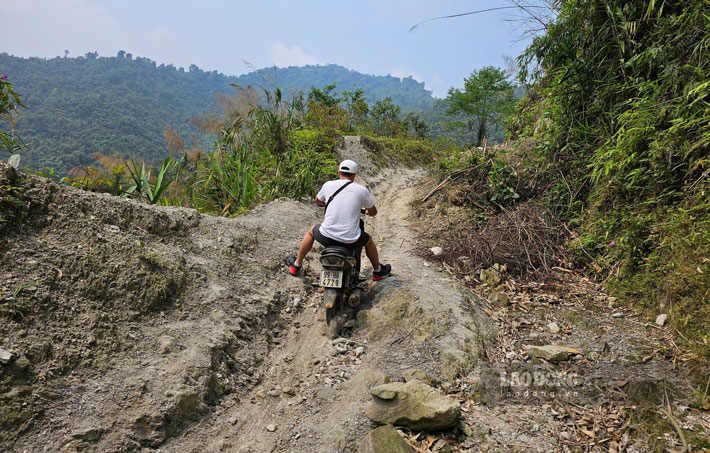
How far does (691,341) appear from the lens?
2.52m

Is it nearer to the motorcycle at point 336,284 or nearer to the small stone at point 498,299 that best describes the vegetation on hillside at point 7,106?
the motorcycle at point 336,284

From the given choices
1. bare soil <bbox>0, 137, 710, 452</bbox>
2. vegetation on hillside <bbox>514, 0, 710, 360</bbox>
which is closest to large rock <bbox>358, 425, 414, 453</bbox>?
bare soil <bbox>0, 137, 710, 452</bbox>

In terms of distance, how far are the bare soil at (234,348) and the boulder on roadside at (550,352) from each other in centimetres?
8

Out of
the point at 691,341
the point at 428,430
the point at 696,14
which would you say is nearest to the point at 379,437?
the point at 428,430

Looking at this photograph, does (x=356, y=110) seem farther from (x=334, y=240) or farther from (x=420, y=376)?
(x=420, y=376)

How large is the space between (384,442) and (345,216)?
2094 mm

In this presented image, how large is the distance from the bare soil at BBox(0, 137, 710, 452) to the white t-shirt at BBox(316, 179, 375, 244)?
2.46 ft

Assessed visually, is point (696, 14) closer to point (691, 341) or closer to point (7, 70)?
point (691, 341)

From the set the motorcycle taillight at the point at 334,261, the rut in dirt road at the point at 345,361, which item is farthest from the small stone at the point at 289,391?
the motorcycle taillight at the point at 334,261

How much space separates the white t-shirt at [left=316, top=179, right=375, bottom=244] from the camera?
359cm

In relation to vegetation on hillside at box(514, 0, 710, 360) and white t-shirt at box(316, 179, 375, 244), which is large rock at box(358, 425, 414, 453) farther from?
vegetation on hillside at box(514, 0, 710, 360)

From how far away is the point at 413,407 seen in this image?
2.22m

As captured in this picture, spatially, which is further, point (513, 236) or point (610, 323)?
point (513, 236)

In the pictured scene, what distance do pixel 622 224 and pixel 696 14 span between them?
2.07 m
